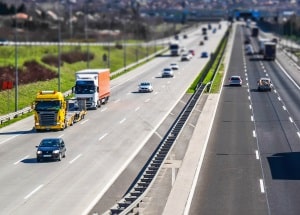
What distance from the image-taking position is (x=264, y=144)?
49031 mm

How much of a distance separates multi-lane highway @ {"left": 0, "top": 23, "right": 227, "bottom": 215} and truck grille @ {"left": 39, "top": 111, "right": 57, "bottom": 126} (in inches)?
30.4

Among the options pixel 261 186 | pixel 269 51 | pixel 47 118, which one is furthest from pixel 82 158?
pixel 269 51

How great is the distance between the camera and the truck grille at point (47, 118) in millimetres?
56500

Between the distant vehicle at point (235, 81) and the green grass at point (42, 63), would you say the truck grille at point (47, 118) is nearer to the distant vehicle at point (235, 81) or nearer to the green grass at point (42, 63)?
the green grass at point (42, 63)

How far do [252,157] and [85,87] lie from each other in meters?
27.6

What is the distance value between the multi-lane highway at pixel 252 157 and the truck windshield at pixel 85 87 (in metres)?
10.4

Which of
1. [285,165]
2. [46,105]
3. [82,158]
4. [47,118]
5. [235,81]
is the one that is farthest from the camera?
[235,81]

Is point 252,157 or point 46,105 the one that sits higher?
point 46,105

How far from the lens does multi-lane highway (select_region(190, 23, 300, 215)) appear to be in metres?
32.4

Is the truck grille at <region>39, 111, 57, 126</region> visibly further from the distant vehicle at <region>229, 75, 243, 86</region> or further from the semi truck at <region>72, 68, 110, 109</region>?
the distant vehicle at <region>229, 75, 243, 86</region>

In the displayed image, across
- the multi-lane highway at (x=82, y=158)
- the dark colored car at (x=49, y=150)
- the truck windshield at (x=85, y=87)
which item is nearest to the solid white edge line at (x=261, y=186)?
the multi-lane highway at (x=82, y=158)

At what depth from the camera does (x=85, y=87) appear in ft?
227

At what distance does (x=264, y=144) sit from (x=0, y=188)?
17.0m

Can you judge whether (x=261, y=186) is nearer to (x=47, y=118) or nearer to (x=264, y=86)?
(x=47, y=118)
